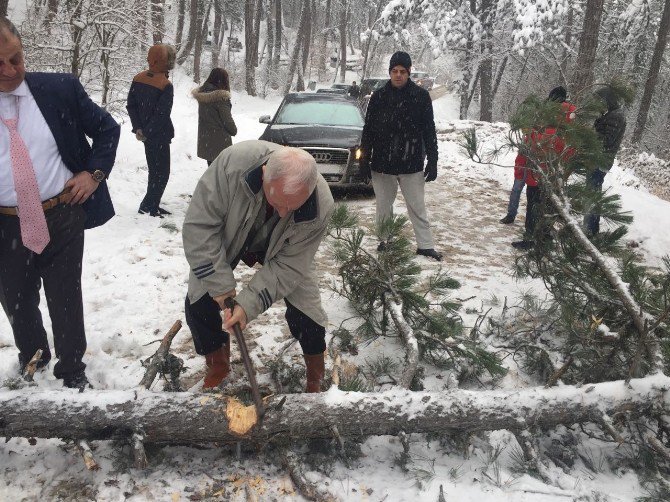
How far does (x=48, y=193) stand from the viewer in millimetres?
2295

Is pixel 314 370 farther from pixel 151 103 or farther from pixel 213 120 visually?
pixel 213 120

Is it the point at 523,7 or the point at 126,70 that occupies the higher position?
the point at 523,7

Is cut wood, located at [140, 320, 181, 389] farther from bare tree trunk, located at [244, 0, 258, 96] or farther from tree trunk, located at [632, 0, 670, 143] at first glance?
bare tree trunk, located at [244, 0, 258, 96]

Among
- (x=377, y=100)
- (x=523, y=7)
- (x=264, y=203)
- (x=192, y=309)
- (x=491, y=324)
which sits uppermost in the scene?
(x=523, y=7)

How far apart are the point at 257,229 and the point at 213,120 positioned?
4.11 metres

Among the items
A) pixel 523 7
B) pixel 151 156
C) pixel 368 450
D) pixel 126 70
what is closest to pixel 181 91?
pixel 126 70

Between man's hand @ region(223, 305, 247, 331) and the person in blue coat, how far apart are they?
3675mm

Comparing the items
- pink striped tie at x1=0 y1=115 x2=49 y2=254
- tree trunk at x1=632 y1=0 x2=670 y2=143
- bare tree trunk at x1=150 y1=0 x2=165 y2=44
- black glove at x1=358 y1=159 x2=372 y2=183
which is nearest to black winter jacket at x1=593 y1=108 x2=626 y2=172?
black glove at x1=358 y1=159 x2=372 y2=183

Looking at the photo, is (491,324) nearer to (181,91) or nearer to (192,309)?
(192,309)

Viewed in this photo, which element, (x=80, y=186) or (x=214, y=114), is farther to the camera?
(x=214, y=114)

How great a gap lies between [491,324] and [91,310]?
Result: 299 cm

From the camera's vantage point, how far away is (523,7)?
1485 cm

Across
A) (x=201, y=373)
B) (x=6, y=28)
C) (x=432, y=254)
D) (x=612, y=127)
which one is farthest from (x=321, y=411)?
(x=612, y=127)

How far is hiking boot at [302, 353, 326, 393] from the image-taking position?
2.73m
